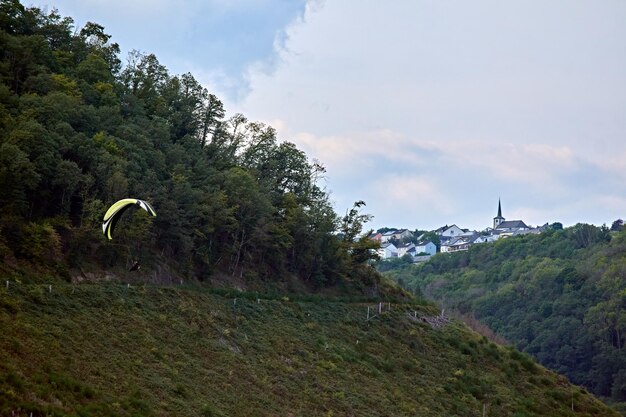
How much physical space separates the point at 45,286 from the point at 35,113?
40.3ft

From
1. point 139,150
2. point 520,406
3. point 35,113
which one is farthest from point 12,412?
point 520,406

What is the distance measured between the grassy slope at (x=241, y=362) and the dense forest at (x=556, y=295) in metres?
31.1

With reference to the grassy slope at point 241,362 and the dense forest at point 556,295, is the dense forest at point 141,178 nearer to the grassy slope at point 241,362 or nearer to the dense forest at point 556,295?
the grassy slope at point 241,362

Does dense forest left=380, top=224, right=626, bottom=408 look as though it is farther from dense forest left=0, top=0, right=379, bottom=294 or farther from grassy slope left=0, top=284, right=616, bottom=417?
grassy slope left=0, top=284, right=616, bottom=417

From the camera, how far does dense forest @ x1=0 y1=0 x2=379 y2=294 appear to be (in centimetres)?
4016

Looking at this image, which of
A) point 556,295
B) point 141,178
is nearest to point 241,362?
point 141,178

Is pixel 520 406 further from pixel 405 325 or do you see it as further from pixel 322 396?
pixel 322 396

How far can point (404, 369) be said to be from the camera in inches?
1911

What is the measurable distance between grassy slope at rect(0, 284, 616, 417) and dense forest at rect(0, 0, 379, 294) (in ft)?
15.2

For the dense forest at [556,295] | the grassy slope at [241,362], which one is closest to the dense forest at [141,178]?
the grassy slope at [241,362]

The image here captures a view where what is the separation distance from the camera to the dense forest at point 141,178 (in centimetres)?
4016

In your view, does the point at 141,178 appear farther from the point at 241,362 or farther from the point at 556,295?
the point at 556,295

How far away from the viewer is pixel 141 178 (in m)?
48.5

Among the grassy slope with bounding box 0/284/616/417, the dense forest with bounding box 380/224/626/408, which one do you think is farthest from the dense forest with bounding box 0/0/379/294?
the dense forest with bounding box 380/224/626/408
